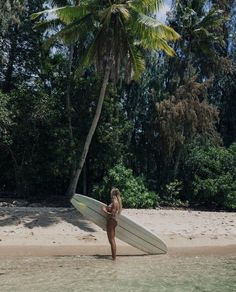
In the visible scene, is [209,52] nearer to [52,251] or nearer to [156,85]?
[156,85]

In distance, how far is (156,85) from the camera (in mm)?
26969

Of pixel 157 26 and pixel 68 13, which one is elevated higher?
pixel 68 13

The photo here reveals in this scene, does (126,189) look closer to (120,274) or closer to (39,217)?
(39,217)

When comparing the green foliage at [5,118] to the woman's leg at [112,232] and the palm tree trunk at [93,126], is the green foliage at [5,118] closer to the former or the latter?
the palm tree trunk at [93,126]

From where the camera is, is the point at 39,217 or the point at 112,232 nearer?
the point at 112,232

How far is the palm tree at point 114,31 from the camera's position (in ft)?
64.9

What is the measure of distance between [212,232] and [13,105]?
34.4 feet

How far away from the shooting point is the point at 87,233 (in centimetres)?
1577

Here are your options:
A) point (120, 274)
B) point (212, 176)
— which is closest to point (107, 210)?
point (120, 274)

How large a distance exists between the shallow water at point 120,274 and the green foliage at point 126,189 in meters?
7.49

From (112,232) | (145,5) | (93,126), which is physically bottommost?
(112,232)

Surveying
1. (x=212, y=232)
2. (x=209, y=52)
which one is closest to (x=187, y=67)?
(x=209, y=52)

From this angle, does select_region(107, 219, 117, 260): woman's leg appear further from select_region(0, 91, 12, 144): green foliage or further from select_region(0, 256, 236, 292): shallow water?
select_region(0, 91, 12, 144): green foliage

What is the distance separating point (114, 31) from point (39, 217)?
26.2 feet
